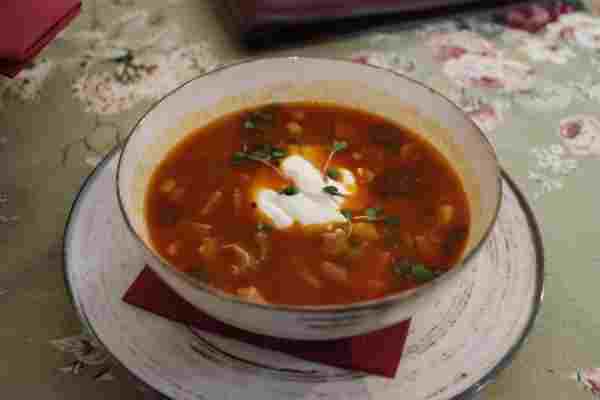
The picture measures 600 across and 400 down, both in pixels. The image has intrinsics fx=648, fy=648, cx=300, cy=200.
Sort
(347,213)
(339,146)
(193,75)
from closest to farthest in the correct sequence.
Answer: (347,213), (339,146), (193,75)

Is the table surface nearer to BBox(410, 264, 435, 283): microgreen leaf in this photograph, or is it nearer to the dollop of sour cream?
BBox(410, 264, 435, 283): microgreen leaf

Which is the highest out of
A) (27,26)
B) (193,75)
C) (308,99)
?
(27,26)

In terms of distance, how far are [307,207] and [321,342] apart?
414 millimetres

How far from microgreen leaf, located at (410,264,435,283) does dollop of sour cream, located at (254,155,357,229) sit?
0.78 feet

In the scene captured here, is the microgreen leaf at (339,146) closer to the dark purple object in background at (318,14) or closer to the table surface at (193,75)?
the table surface at (193,75)

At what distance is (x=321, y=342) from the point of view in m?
1.40

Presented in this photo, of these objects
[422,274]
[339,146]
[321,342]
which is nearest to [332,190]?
[339,146]

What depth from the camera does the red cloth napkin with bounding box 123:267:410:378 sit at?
53.6 inches

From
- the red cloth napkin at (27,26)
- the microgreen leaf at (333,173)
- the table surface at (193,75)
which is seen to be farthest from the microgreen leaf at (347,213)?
the red cloth napkin at (27,26)

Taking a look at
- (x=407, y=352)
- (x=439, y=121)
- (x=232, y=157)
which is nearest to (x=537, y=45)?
(x=439, y=121)

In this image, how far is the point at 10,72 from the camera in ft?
6.06

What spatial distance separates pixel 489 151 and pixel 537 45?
1330 mm

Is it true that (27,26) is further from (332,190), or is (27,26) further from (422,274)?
(422,274)

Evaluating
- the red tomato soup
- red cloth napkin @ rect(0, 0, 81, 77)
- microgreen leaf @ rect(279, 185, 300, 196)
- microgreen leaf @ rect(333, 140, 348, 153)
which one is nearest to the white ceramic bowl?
the red tomato soup
